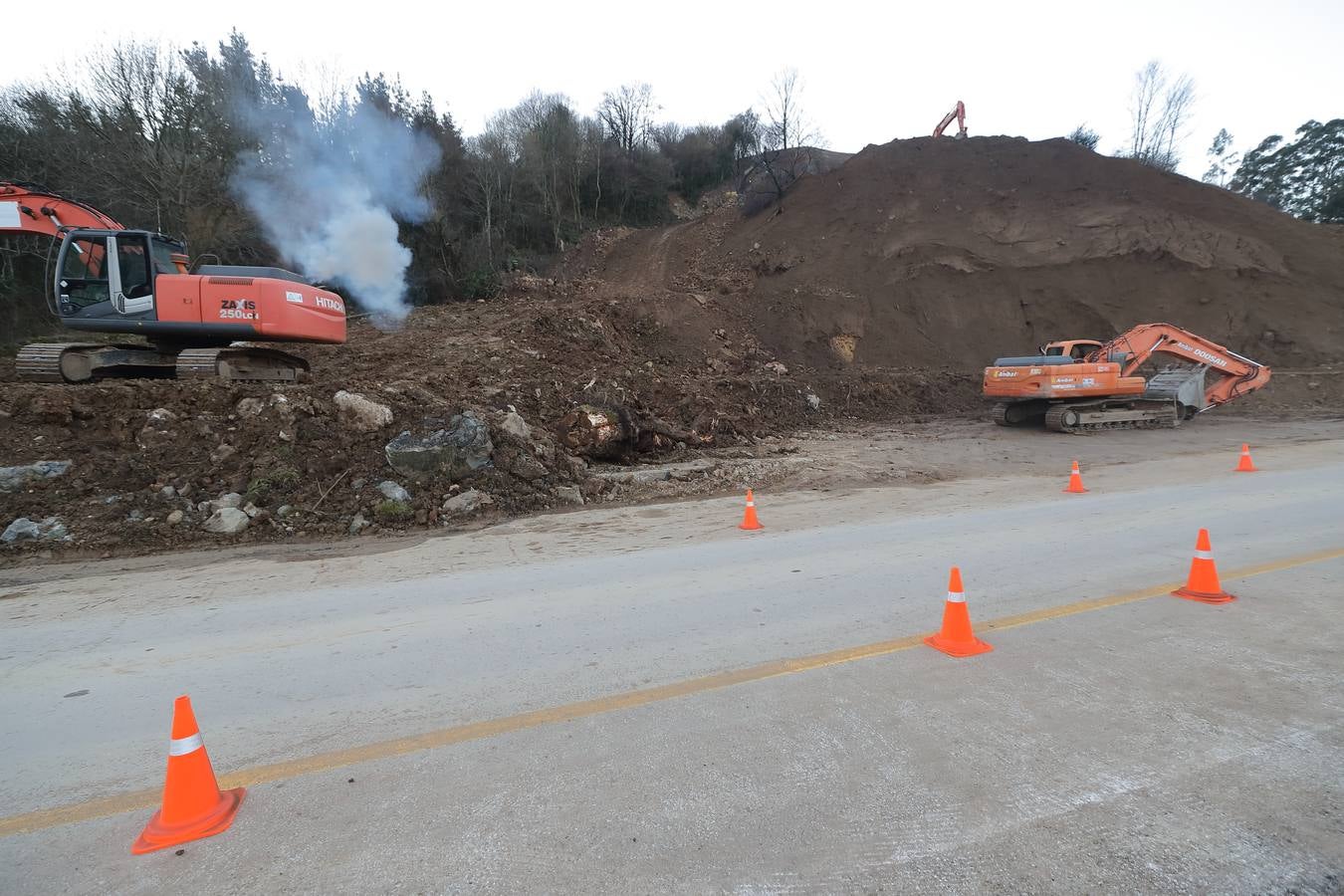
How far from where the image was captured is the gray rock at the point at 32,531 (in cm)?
841

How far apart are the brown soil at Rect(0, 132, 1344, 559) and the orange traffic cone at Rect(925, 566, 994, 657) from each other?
22.9 feet

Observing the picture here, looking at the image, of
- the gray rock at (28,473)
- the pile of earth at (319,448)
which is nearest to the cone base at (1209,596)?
the pile of earth at (319,448)

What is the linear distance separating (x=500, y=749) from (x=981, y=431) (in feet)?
58.3

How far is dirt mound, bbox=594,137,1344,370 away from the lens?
2534cm

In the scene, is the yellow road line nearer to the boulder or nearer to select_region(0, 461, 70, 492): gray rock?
select_region(0, 461, 70, 492): gray rock

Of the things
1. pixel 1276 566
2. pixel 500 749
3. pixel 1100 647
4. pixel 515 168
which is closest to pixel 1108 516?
pixel 1276 566

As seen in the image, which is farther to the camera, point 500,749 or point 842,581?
point 842,581

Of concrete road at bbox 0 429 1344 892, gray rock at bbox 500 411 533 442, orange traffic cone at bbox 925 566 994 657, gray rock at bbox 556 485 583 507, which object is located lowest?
concrete road at bbox 0 429 1344 892

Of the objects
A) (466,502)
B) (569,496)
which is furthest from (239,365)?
(569,496)

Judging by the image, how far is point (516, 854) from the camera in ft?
8.61

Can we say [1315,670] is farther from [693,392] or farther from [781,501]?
[693,392]

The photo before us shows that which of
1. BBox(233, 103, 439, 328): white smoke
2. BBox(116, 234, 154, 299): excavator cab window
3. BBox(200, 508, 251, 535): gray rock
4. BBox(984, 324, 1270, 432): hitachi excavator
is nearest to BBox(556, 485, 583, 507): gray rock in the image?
BBox(200, 508, 251, 535): gray rock

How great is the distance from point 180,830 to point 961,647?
4237 millimetres

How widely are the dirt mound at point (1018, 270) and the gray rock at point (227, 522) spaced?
18354 mm
